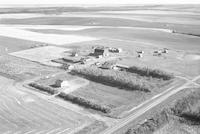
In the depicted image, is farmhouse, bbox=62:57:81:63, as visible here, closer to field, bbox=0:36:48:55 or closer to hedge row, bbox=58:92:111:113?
hedge row, bbox=58:92:111:113

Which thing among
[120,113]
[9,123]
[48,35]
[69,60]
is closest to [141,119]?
[120,113]

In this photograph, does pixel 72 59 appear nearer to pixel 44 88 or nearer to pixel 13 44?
pixel 44 88

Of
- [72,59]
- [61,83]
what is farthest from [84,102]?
[72,59]

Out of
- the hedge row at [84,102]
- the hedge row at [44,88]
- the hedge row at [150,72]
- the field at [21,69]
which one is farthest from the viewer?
the field at [21,69]

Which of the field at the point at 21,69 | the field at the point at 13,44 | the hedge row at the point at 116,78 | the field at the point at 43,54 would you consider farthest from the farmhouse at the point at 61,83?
the field at the point at 13,44

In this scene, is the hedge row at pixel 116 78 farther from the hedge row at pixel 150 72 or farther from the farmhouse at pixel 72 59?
the farmhouse at pixel 72 59
